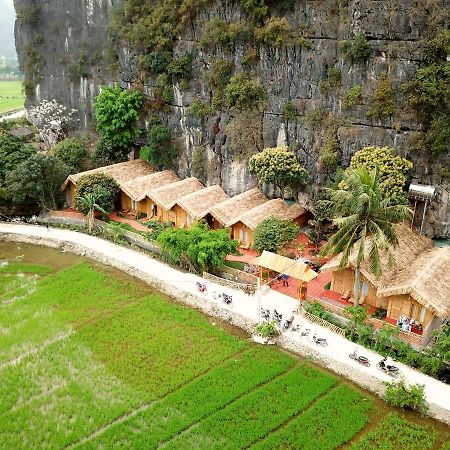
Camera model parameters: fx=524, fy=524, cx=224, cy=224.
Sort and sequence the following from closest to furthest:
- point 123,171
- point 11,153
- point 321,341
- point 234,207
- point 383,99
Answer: point 321,341
point 383,99
point 234,207
point 11,153
point 123,171

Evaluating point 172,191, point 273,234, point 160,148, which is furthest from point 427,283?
point 160,148

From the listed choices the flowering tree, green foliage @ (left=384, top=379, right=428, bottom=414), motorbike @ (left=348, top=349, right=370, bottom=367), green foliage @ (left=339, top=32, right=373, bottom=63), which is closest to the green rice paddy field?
green foliage @ (left=384, top=379, right=428, bottom=414)

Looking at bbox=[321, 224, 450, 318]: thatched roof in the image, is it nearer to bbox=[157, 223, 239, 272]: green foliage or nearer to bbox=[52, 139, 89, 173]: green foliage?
bbox=[157, 223, 239, 272]: green foliage

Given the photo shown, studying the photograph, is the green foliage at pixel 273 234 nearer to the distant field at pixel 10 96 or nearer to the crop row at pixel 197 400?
the crop row at pixel 197 400

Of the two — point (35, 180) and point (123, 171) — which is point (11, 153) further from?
point (123, 171)

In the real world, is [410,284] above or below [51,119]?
below

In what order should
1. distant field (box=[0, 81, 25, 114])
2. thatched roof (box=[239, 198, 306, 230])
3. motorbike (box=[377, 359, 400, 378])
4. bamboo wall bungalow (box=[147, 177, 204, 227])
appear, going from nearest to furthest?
1. motorbike (box=[377, 359, 400, 378])
2. thatched roof (box=[239, 198, 306, 230])
3. bamboo wall bungalow (box=[147, 177, 204, 227])
4. distant field (box=[0, 81, 25, 114])

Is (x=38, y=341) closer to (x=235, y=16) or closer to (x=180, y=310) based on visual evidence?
(x=180, y=310)
